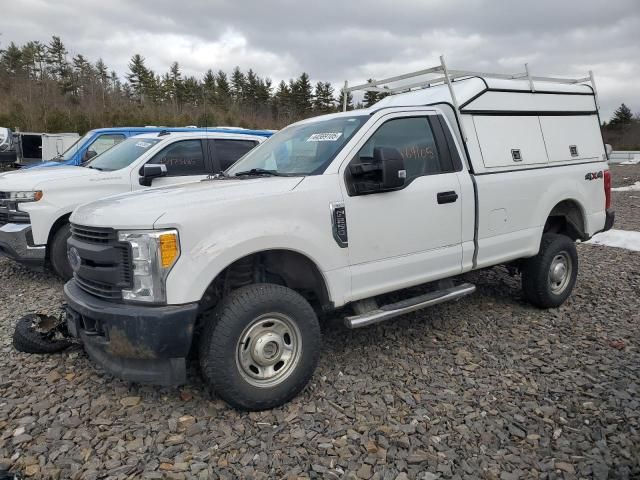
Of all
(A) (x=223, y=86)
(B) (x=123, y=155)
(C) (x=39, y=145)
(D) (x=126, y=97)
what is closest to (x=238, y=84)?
(A) (x=223, y=86)

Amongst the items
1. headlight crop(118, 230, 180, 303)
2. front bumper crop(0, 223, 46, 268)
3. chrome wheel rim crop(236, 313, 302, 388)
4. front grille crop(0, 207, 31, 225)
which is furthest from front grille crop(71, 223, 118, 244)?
front grille crop(0, 207, 31, 225)

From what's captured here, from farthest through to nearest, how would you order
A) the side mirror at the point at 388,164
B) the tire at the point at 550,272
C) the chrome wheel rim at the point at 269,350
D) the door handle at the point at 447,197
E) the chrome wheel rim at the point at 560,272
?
the chrome wheel rim at the point at 560,272
the tire at the point at 550,272
the door handle at the point at 447,197
the side mirror at the point at 388,164
the chrome wheel rim at the point at 269,350

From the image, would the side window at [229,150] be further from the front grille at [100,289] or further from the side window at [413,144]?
the front grille at [100,289]

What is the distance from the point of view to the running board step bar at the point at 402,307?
3484 mm

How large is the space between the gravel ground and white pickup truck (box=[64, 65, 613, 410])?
1.19 ft

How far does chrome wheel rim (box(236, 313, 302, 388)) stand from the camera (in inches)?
121

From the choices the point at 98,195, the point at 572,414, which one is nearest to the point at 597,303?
the point at 572,414

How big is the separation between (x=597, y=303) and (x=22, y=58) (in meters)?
46.6

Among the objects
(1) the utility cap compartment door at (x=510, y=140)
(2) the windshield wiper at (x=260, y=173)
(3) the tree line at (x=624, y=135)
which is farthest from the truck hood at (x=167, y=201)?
(3) the tree line at (x=624, y=135)

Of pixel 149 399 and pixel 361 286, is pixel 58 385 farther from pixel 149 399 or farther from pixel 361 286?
pixel 361 286

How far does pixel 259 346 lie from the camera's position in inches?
122

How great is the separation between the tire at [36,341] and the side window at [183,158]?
10.6 ft

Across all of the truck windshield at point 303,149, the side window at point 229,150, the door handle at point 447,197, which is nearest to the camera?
the truck windshield at point 303,149

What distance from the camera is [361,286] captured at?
139 inches
